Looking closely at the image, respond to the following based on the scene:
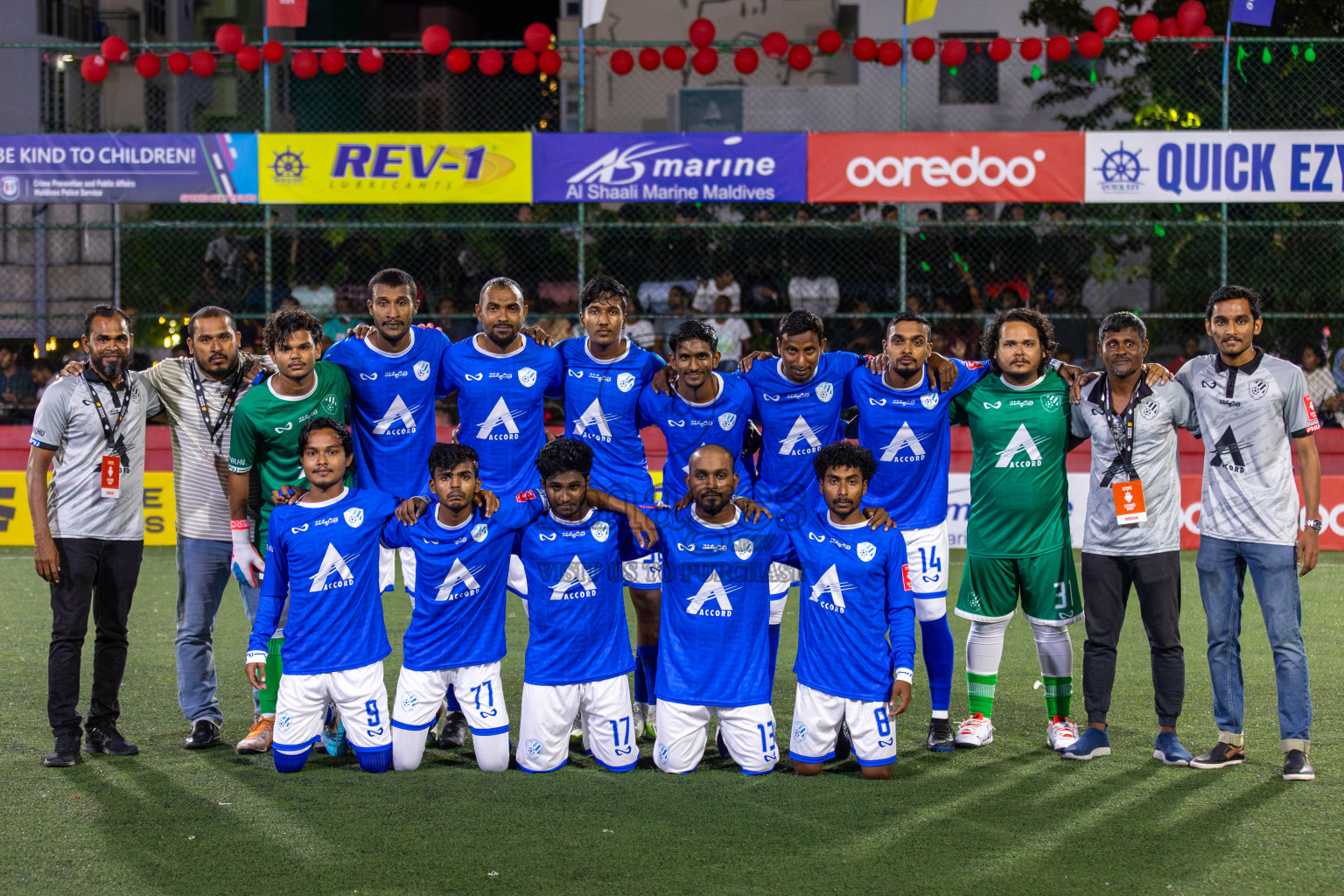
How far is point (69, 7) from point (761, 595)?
20.8 m

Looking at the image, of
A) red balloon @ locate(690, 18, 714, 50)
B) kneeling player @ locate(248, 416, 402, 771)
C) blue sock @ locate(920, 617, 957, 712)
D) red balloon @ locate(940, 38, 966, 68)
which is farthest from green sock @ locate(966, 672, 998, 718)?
red balloon @ locate(690, 18, 714, 50)

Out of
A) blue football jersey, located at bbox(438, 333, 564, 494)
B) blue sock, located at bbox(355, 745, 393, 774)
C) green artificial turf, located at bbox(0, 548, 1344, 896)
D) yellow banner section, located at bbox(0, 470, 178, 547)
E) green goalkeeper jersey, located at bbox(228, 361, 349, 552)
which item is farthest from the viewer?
yellow banner section, located at bbox(0, 470, 178, 547)

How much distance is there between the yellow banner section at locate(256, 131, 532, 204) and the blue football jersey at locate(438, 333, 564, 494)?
23.5ft

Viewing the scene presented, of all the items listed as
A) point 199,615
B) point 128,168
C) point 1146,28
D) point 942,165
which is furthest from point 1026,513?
point 128,168

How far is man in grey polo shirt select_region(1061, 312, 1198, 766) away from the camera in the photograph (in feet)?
18.7

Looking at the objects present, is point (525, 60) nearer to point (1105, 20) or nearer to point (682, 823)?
point (1105, 20)

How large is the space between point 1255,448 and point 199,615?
15.8 feet

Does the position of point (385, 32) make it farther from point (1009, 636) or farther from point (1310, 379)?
point (1009, 636)

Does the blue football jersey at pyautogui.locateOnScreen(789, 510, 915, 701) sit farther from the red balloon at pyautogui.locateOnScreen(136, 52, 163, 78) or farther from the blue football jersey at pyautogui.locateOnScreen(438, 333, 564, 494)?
the red balloon at pyautogui.locateOnScreen(136, 52, 163, 78)

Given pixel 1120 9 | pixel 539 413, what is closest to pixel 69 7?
pixel 1120 9

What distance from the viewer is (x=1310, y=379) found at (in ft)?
45.9

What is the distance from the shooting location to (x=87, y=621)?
19.2ft

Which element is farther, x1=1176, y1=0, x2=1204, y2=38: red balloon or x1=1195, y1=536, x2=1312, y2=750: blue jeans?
x1=1176, y1=0, x2=1204, y2=38: red balloon

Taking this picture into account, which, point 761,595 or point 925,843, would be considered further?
point 761,595
